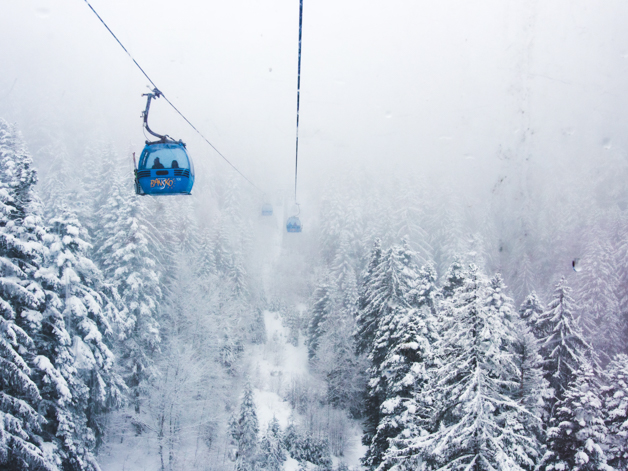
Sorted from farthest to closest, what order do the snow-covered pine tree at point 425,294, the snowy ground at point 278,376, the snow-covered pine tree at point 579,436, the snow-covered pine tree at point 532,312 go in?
the snowy ground at point 278,376 < the snow-covered pine tree at point 532,312 < the snow-covered pine tree at point 425,294 < the snow-covered pine tree at point 579,436

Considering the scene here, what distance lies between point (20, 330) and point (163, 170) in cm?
646

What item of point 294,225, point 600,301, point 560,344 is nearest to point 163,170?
point 294,225

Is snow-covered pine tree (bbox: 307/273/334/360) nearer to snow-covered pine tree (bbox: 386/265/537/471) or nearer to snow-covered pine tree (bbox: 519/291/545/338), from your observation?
snow-covered pine tree (bbox: 519/291/545/338)

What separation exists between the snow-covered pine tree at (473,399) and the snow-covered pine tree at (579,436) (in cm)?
376

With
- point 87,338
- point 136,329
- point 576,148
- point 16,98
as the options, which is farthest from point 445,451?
point 16,98

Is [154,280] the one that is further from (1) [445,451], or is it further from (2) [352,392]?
(1) [445,451]

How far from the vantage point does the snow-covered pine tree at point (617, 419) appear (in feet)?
35.1

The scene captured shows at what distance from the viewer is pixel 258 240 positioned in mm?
65062

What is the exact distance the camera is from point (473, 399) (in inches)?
307

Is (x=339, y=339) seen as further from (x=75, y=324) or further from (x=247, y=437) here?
(x=75, y=324)

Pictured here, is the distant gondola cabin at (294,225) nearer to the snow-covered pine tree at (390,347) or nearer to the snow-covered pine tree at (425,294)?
the snow-covered pine tree at (390,347)

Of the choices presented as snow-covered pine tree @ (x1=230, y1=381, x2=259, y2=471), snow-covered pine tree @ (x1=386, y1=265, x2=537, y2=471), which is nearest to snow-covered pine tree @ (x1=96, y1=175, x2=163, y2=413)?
snow-covered pine tree @ (x1=230, y1=381, x2=259, y2=471)

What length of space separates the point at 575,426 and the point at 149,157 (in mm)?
15398

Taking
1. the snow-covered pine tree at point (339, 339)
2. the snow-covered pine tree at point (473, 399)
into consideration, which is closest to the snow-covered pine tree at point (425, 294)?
the snow-covered pine tree at point (473, 399)
